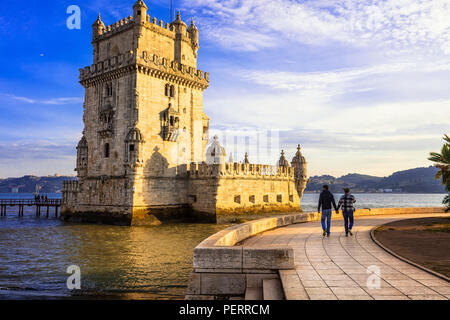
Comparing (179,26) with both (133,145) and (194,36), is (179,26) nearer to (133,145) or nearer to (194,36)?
(194,36)

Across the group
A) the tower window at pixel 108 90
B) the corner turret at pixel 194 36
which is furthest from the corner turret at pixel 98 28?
the corner turret at pixel 194 36

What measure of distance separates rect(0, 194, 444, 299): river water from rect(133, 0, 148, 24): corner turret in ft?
68.0

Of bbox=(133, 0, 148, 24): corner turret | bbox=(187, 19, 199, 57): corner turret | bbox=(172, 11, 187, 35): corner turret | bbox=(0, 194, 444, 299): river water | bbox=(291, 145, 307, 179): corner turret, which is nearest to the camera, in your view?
bbox=(0, 194, 444, 299): river water

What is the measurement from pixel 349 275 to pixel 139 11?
34850 millimetres

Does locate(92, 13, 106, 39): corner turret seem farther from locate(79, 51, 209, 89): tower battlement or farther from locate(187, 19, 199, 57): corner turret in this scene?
locate(187, 19, 199, 57): corner turret

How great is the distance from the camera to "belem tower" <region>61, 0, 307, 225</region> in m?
35.2

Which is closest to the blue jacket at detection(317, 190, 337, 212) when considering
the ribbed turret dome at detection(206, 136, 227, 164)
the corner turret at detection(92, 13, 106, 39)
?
the ribbed turret dome at detection(206, 136, 227, 164)

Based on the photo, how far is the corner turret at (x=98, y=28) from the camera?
40.6 metres

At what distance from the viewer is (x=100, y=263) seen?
58.0ft

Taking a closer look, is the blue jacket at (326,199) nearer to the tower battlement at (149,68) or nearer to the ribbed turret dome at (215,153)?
the ribbed turret dome at (215,153)

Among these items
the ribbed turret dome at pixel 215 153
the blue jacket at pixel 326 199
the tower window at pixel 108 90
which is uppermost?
the tower window at pixel 108 90

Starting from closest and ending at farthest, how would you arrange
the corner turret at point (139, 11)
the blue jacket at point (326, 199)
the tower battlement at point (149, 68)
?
the blue jacket at point (326, 199)
the tower battlement at point (149, 68)
the corner turret at point (139, 11)

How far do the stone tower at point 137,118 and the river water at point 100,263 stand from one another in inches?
256
